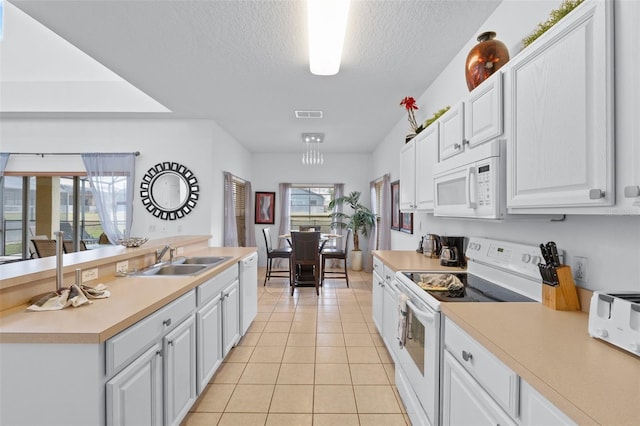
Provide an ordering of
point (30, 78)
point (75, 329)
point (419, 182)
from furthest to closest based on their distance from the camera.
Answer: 1. point (30, 78)
2. point (419, 182)
3. point (75, 329)

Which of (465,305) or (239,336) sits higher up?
(465,305)

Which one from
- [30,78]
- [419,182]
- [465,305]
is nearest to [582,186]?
[465,305]

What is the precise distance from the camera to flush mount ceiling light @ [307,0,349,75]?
5.91 feet

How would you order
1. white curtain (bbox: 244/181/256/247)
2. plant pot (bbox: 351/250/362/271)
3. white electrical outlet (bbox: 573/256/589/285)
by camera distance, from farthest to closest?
plant pot (bbox: 351/250/362/271), white curtain (bbox: 244/181/256/247), white electrical outlet (bbox: 573/256/589/285)

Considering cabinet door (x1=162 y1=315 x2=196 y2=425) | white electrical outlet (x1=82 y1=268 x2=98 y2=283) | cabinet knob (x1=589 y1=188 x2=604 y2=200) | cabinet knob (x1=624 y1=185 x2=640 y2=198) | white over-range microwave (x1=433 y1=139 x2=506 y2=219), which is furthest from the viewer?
white electrical outlet (x1=82 y1=268 x2=98 y2=283)

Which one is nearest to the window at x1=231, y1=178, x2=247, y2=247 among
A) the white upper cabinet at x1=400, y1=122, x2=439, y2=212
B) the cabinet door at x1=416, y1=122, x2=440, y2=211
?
the white upper cabinet at x1=400, y1=122, x2=439, y2=212

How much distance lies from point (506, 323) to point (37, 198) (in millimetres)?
5941

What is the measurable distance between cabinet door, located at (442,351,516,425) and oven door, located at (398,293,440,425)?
66 millimetres

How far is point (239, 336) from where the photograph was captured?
2955 millimetres

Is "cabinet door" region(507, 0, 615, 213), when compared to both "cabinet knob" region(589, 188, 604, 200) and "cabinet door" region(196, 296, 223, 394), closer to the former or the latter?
"cabinet knob" region(589, 188, 604, 200)

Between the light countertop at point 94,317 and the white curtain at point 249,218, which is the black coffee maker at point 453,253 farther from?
the white curtain at point 249,218

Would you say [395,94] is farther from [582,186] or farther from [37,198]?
[37,198]

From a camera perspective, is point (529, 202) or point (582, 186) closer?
point (582, 186)

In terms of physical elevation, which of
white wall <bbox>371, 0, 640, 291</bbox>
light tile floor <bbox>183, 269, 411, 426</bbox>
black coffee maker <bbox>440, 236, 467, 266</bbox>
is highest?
white wall <bbox>371, 0, 640, 291</bbox>
